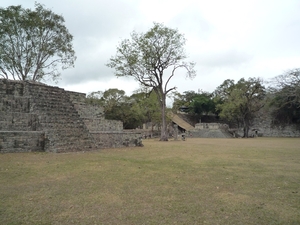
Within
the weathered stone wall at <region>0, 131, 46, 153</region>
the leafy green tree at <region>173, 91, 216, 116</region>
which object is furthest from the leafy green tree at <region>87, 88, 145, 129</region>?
the weathered stone wall at <region>0, 131, 46, 153</region>

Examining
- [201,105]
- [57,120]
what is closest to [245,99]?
[201,105]

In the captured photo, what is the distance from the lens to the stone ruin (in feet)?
29.7

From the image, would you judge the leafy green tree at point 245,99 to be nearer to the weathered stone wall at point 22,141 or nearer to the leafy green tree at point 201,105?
the leafy green tree at point 201,105

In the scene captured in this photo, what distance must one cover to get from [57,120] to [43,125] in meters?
0.85

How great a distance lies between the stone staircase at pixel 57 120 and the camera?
31.2ft

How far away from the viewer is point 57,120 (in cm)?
1066

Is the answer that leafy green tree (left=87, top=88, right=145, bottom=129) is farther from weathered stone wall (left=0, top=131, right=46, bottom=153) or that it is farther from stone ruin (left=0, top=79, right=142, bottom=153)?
weathered stone wall (left=0, top=131, right=46, bottom=153)

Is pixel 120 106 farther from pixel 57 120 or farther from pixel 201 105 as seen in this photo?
pixel 57 120

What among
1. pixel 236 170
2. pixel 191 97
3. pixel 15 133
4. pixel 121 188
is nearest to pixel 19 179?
pixel 121 188

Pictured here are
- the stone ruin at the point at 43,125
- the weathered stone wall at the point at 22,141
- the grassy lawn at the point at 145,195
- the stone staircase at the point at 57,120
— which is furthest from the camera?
the stone staircase at the point at 57,120

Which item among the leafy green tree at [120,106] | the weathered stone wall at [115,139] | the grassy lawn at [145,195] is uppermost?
the leafy green tree at [120,106]

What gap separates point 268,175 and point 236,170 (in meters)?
0.86

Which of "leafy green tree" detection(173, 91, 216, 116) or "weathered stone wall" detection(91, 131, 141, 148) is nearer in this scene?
"weathered stone wall" detection(91, 131, 141, 148)

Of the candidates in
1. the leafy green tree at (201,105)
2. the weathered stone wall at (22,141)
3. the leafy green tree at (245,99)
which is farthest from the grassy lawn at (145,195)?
the leafy green tree at (201,105)
